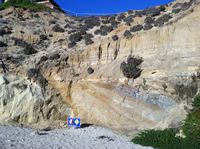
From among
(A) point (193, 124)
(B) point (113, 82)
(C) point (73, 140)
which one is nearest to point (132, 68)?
(B) point (113, 82)

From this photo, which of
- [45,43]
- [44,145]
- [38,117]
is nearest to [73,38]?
[45,43]

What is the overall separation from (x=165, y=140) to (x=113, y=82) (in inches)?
205

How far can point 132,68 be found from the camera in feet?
36.4

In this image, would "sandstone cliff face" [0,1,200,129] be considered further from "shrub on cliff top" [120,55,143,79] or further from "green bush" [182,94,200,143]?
"green bush" [182,94,200,143]

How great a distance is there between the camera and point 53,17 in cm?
2592

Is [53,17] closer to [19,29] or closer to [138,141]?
[19,29]

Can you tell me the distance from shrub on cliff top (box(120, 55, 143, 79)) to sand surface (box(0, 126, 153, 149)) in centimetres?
413

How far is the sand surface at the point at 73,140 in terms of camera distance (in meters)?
7.26

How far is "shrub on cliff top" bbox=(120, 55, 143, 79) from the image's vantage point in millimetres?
10883

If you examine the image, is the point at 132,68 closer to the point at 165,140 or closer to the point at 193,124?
the point at 193,124

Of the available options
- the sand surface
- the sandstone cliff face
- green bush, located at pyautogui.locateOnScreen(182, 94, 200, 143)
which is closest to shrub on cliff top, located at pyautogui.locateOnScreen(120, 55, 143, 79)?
the sandstone cliff face

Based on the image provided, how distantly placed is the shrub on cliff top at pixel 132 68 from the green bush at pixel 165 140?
4.17 metres

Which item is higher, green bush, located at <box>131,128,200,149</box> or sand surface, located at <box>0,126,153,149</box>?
green bush, located at <box>131,128,200,149</box>

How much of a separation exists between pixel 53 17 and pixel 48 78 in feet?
53.5
